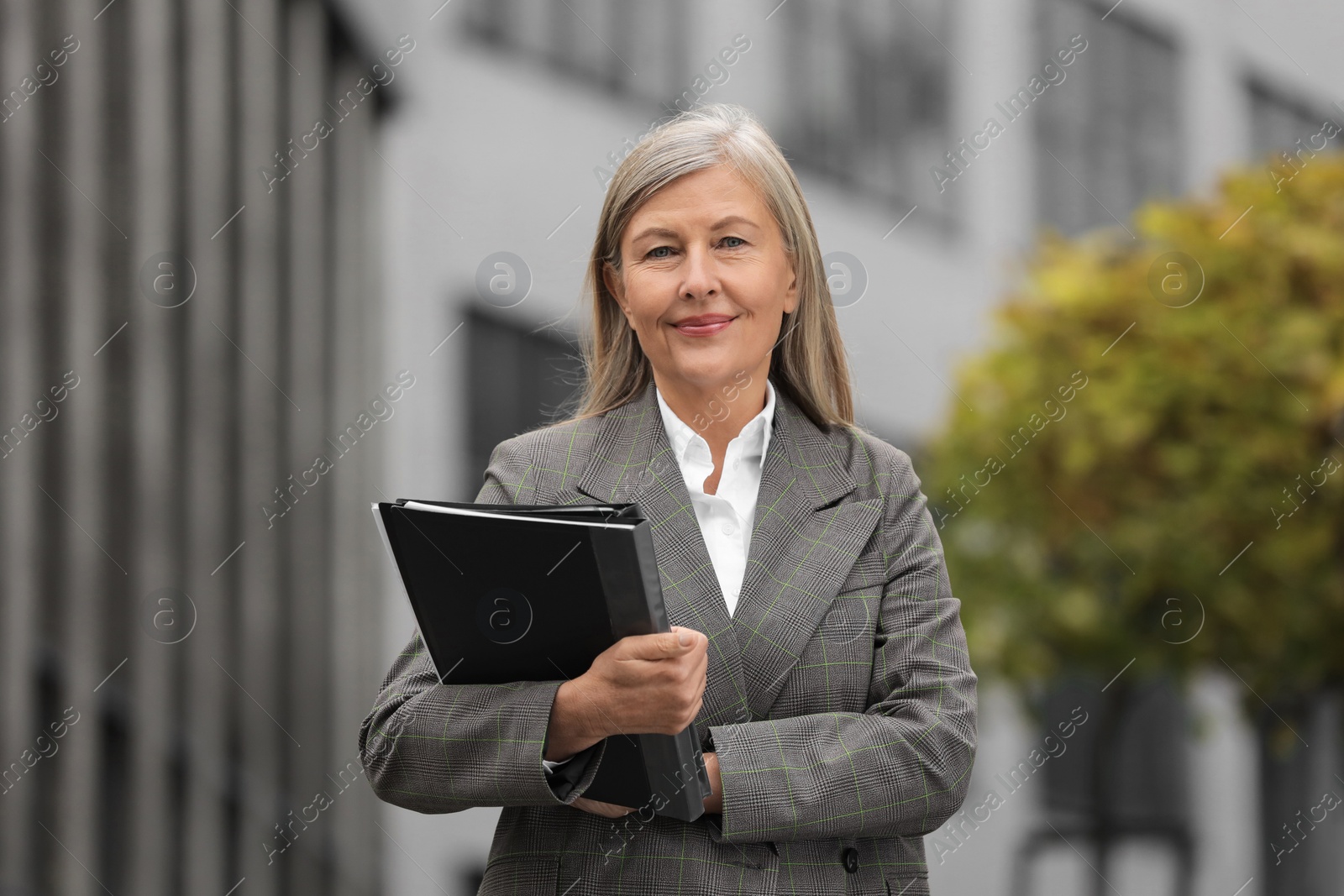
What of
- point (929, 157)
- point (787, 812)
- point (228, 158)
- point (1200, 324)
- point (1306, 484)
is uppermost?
point (929, 157)

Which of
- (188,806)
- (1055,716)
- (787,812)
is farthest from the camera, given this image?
(1055,716)

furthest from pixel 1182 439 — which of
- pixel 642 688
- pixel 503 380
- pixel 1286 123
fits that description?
pixel 642 688

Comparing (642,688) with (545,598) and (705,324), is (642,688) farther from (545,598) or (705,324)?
(705,324)

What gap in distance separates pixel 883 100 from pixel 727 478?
17.1 feet

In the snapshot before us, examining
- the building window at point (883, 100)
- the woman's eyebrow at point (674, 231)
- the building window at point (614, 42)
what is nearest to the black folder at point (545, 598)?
the woman's eyebrow at point (674, 231)

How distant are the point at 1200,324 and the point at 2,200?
12.0 ft

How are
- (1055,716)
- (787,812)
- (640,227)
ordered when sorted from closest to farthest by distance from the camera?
(787,812) < (640,227) < (1055,716)

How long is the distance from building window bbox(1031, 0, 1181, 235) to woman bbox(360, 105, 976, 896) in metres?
5.10

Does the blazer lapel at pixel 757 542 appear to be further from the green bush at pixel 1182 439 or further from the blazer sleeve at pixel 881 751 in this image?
the green bush at pixel 1182 439

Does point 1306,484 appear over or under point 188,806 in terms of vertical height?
over

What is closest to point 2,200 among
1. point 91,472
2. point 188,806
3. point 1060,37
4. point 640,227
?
point 91,472

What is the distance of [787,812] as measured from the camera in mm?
1446

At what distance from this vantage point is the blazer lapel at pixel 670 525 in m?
1.54

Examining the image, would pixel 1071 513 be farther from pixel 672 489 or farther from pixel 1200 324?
pixel 672 489
